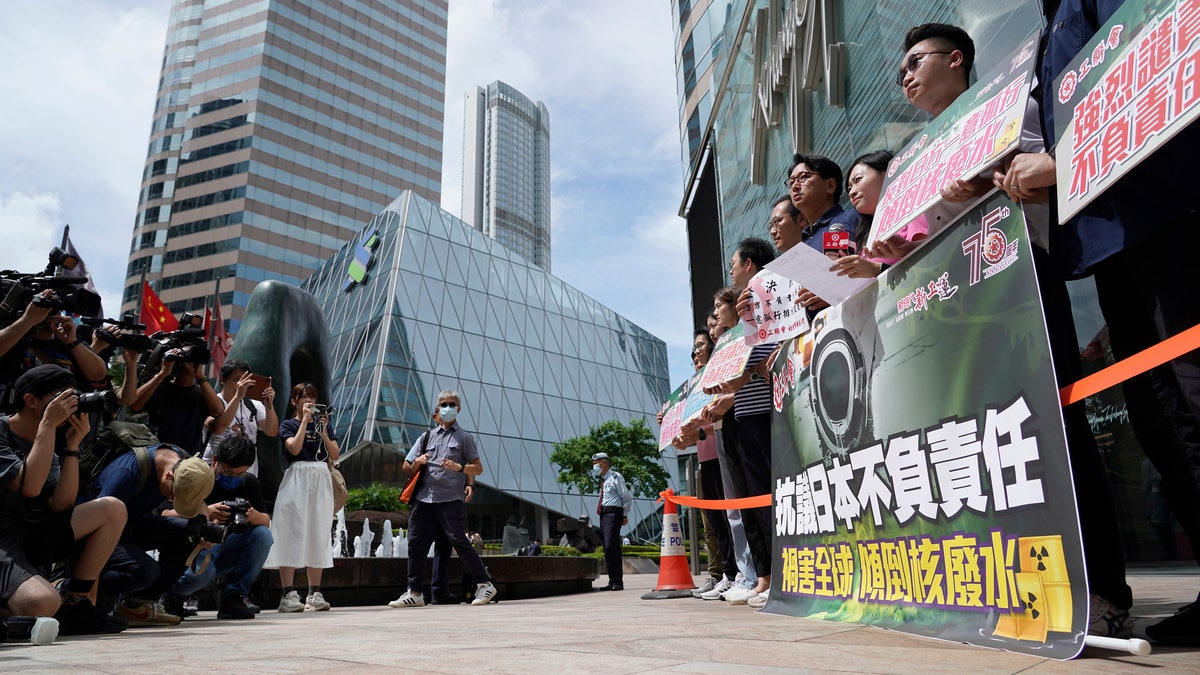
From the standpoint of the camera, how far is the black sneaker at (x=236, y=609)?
4582 millimetres

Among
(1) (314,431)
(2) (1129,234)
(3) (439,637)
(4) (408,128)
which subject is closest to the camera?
(2) (1129,234)

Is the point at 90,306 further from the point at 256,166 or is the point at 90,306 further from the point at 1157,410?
the point at 256,166

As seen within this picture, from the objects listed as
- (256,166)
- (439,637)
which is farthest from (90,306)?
(256,166)

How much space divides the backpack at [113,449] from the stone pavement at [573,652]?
2.97 feet

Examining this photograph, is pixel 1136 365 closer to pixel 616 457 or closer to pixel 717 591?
pixel 717 591

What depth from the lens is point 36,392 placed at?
10.1 ft

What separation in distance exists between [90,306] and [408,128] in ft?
225

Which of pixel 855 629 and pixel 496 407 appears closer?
pixel 855 629

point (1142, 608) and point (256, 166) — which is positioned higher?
point (256, 166)

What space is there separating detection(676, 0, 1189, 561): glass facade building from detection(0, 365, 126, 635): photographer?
590 cm

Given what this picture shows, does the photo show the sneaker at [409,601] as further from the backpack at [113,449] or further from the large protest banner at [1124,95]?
the large protest banner at [1124,95]

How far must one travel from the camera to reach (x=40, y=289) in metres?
3.86

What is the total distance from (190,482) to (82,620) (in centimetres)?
71

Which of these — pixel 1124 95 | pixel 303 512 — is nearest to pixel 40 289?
pixel 303 512
